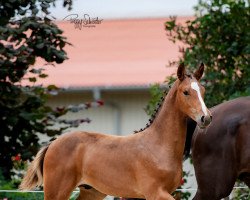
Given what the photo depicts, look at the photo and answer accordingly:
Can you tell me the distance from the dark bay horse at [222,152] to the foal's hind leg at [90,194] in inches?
43.3

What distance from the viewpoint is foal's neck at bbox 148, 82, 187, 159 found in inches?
240

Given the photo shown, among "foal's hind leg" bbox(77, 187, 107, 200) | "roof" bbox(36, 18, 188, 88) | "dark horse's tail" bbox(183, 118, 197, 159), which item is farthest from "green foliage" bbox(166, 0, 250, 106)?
"roof" bbox(36, 18, 188, 88)

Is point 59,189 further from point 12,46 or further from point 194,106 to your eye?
point 12,46

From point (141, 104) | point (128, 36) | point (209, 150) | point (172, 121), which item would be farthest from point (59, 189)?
point (128, 36)

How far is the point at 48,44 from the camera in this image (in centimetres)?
979

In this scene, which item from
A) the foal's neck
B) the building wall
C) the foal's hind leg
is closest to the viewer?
the foal's neck

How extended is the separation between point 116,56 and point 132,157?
1026 cm

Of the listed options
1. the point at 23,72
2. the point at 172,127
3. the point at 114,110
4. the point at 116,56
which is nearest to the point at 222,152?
the point at 172,127

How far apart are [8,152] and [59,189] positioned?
156 inches

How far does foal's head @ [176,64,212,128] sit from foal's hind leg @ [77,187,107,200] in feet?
3.27

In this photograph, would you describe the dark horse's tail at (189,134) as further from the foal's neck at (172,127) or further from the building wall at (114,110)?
the building wall at (114,110)

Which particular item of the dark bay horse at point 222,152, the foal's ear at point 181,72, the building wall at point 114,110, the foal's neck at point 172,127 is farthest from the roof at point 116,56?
the foal's ear at point 181,72

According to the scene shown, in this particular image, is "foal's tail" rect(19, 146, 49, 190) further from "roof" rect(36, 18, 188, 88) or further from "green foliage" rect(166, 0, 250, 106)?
"roof" rect(36, 18, 188, 88)

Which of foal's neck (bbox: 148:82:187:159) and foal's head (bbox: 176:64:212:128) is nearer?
foal's head (bbox: 176:64:212:128)
